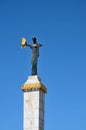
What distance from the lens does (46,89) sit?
76.3 ft

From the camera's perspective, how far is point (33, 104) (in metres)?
21.9

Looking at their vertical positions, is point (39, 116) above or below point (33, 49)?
below

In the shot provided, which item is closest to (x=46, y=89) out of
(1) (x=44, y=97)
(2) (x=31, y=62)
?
(1) (x=44, y=97)

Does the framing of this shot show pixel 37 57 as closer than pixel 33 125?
No

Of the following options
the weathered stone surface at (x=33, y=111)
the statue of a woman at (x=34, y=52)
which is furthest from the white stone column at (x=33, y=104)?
the statue of a woman at (x=34, y=52)

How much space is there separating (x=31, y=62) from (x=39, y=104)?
283 cm

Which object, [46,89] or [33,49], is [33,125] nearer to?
[46,89]

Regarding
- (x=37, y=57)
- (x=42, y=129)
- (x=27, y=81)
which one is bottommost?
(x=42, y=129)

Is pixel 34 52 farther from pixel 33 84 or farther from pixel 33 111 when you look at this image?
pixel 33 111

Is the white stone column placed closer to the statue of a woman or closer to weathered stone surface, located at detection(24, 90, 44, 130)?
weathered stone surface, located at detection(24, 90, 44, 130)

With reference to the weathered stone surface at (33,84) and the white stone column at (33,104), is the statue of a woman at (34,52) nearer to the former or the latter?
the weathered stone surface at (33,84)

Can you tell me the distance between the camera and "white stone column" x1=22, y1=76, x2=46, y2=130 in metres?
21.6

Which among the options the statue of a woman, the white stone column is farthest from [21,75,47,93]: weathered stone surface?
the statue of a woman

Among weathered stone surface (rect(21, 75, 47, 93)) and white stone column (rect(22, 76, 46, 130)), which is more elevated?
weathered stone surface (rect(21, 75, 47, 93))
